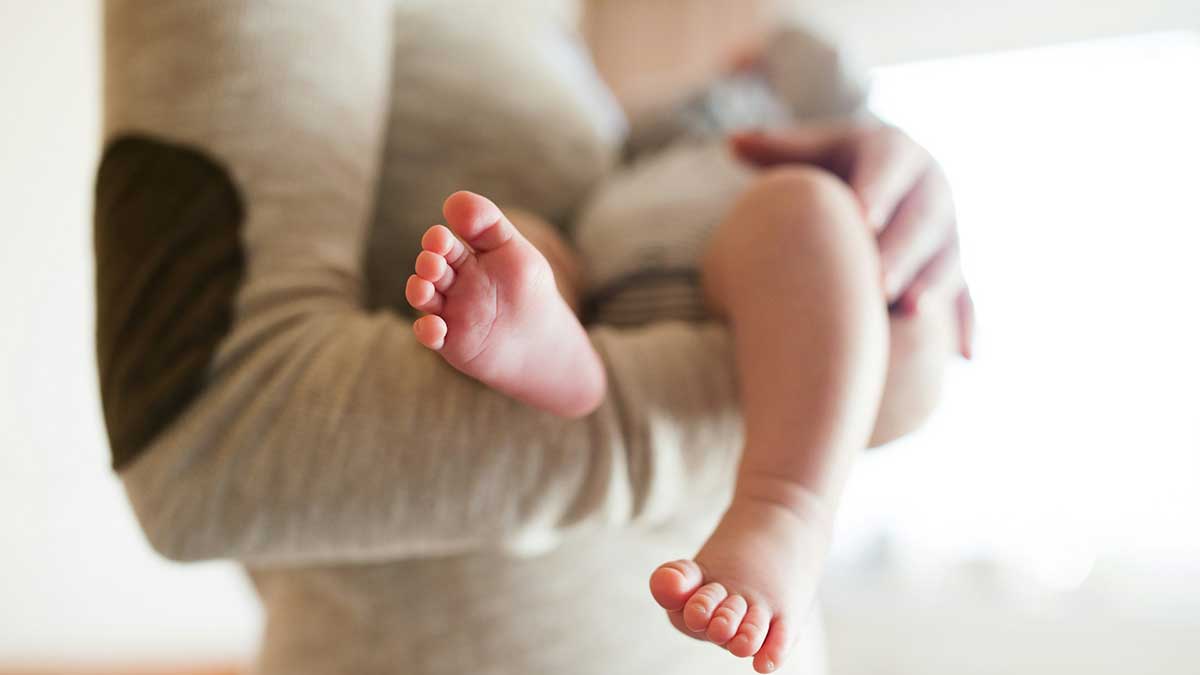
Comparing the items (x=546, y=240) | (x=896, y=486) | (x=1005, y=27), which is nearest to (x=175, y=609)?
(x=546, y=240)

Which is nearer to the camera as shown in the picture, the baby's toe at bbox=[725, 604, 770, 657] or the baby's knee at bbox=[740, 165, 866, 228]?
the baby's toe at bbox=[725, 604, 770, 657]

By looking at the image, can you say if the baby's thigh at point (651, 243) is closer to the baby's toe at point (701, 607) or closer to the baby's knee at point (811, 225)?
the baby's knee at point (811, 225)

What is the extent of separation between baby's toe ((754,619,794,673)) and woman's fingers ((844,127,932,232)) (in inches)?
9.4

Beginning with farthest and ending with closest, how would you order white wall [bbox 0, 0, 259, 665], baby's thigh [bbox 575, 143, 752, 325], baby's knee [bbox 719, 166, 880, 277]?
white wall [bbox 0, 0, 259, 665]
baby's thigh [bbox 575, 143, 752, 325]
baby's knee [bbox 719, 166, 880, 277]

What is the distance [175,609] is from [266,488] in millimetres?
1006

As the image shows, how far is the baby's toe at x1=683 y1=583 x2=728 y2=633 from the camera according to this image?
0.29 m

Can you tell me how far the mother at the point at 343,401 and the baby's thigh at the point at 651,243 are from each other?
2.4 inches

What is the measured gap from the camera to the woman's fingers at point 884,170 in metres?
0.44

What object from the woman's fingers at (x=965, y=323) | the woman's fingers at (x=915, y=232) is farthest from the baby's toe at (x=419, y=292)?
the woman's fingers at (x=965, y=323)

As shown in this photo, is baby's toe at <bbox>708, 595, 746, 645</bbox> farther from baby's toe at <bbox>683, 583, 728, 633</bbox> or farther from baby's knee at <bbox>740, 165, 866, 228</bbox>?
baby's knee at <bbox>740, 165, 866, 228</bbox>

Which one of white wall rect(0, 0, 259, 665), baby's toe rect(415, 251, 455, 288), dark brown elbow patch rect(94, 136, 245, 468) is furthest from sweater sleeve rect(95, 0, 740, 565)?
white wall rect(0, 0, 259, 665)

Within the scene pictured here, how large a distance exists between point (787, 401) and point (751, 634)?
116 millimetres

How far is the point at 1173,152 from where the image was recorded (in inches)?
50.2

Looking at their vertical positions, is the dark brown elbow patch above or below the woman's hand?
below
